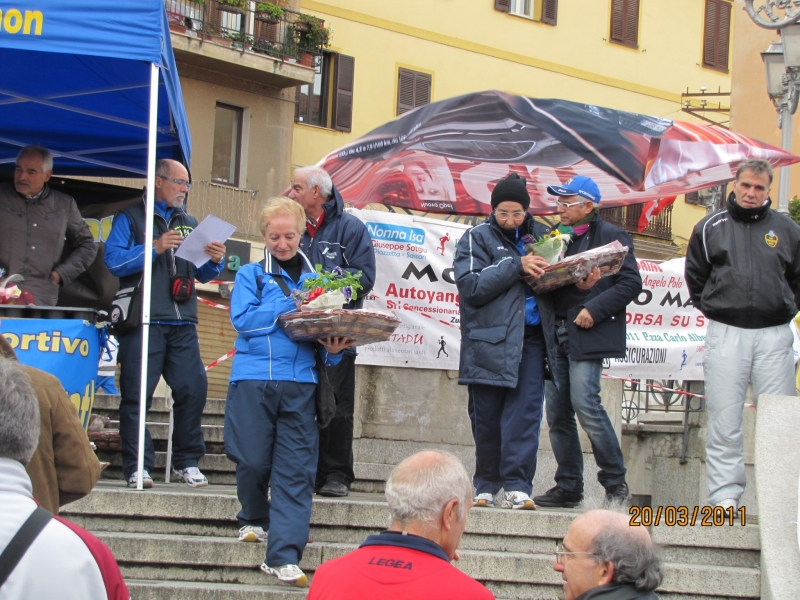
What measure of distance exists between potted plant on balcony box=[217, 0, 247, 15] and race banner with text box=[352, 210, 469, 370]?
1510cm

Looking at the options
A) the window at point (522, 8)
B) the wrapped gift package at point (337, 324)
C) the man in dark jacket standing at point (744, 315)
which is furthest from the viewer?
the window at point (522, 8)

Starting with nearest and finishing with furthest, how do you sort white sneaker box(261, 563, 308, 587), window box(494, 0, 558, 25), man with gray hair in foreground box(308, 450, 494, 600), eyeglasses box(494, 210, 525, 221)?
man with gray hair in foreground box(308, 450, 494, 600) < white sneaker box(261, 563, 308, 587) < eyeglasses box(494, 210, 525, 221) < window box(494, 0, 558, 25)

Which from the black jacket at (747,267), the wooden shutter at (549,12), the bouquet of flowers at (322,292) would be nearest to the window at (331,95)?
the wooden shutter at (549,12)

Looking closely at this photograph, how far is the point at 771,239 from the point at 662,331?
491 cm

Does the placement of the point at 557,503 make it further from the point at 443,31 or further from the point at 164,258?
the point at 443,31

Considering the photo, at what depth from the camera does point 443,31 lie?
1076 inches

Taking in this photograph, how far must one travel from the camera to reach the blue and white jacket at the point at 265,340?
5859 mm

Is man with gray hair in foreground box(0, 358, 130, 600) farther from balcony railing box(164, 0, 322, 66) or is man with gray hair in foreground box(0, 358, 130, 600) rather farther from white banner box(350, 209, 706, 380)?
balcony railing box(164, 0, 322, 66)

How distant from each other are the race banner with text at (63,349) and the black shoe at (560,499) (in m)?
2.77

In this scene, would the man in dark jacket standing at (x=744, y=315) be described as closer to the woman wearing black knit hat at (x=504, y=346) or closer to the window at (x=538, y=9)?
the woman wearing black knit hat at (x=504, y=346)

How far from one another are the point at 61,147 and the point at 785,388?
5.44 meters

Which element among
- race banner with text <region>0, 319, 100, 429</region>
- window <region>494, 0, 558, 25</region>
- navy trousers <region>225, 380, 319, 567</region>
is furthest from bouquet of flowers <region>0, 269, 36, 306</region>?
window <region>494, 0, 558, 25</region>

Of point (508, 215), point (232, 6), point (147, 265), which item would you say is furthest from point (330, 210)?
point (232, 6)

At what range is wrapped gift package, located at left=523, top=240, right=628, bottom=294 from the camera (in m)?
6.57
